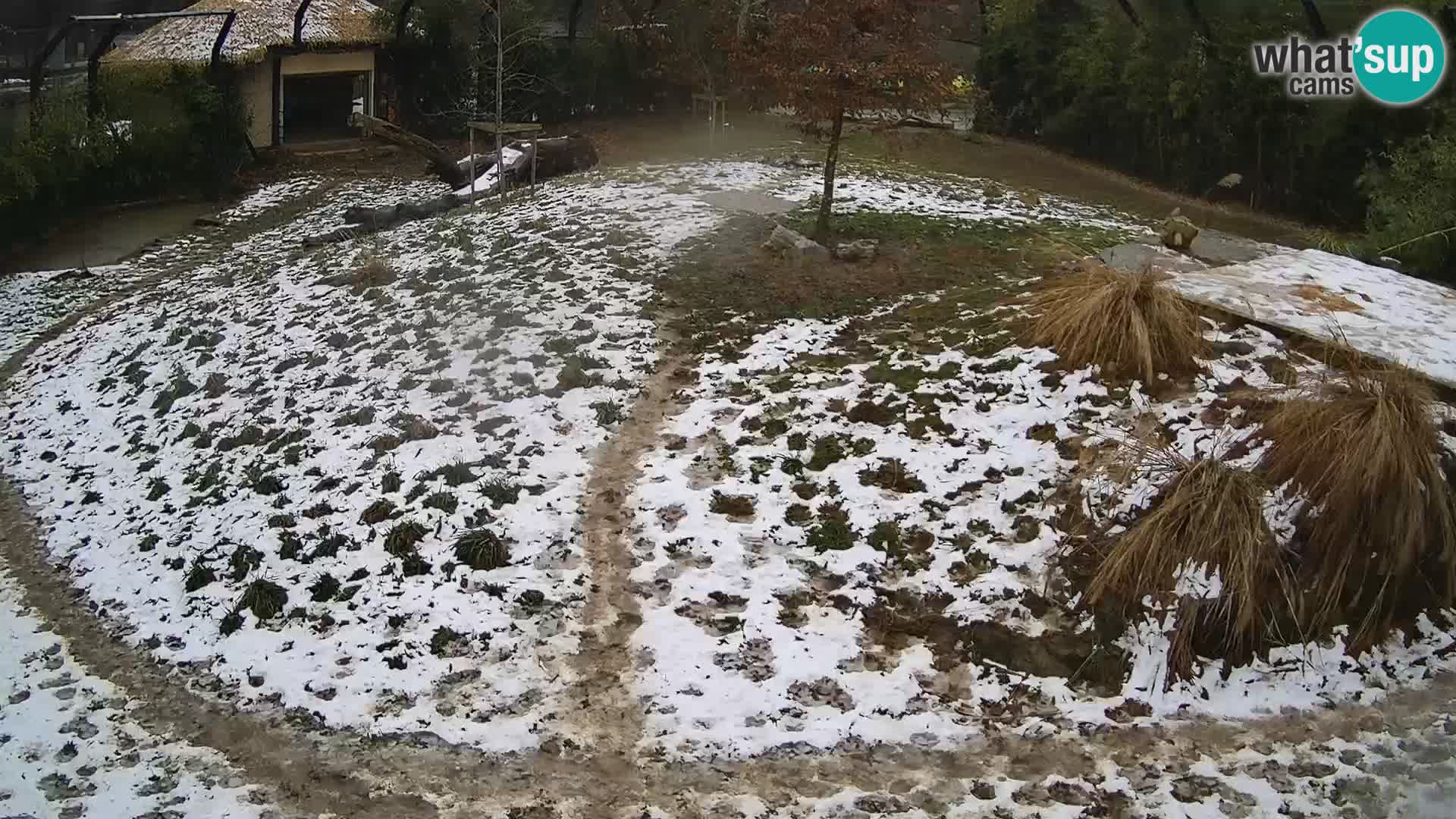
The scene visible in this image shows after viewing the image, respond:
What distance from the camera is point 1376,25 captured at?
12.6 m

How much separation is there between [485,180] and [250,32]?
630 centimetres

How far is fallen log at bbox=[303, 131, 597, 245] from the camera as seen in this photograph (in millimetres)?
13453

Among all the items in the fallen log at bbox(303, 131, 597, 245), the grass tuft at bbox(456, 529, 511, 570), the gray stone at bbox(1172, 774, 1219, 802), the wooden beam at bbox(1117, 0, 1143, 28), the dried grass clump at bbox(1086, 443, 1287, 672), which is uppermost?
the wooden beam at bbox(1117, 0, 1143, 28)

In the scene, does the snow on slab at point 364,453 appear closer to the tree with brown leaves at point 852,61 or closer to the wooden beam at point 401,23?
the tree with brown leaves at point 852,61

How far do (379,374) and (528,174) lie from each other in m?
7.62

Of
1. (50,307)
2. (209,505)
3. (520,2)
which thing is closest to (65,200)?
(50,307)

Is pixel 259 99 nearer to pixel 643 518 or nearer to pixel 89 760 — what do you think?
pixel 643 518

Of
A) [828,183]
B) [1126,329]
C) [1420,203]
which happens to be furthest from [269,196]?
[1420,203]

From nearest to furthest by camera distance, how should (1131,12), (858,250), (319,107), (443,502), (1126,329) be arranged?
(443,502), (1126,329), (858,250), (1131,12), (319,107)

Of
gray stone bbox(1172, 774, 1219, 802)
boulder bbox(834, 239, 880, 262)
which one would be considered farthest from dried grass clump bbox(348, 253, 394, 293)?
gray stone bbox(1172, 774, 1219, 802)

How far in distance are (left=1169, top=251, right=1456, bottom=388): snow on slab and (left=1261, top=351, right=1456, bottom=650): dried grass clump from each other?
4.70 ft

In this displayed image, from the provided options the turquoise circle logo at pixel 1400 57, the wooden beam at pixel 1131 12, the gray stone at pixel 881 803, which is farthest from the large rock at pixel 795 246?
the wooden beam at pixel 1131 12

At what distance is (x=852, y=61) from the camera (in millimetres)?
9820

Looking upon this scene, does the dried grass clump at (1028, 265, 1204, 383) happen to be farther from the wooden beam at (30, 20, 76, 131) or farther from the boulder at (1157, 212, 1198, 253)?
the wooden beam at (30, 20, 76, 131)
